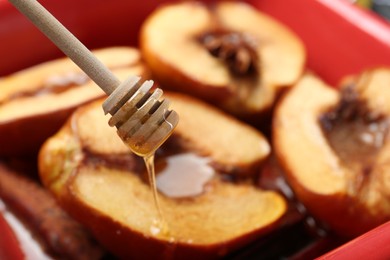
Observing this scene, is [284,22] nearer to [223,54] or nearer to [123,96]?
[223,54]

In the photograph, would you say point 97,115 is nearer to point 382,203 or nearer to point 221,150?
point 221,150

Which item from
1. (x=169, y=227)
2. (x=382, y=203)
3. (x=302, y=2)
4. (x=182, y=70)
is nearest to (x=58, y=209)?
(x=169, y=227)

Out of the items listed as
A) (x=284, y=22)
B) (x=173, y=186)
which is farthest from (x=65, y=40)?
(x=284, y=22)

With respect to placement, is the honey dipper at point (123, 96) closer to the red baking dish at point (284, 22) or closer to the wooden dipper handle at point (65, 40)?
the wooden dipper handle at point (65, 40)

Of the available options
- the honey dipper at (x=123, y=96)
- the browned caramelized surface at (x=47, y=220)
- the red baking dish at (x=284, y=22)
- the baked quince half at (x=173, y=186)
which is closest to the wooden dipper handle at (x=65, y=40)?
the honey dipper at (x=123, y=96)

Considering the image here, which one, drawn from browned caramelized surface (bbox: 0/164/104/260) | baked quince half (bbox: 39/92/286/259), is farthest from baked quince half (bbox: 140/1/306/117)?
browned caramelized surface (bbox: 0/164/104/260)

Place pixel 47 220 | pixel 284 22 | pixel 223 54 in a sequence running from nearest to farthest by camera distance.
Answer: pixel 47 220, pixel 223 54, pixel 284 22
